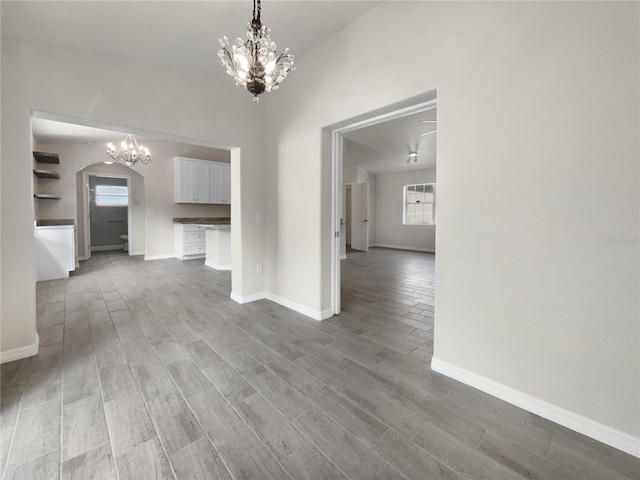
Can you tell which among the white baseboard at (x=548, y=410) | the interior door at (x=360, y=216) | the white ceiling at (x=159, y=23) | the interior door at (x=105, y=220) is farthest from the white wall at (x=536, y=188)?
the interior door at (x=105, y=220)

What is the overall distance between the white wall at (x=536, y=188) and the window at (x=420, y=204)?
24.1ft

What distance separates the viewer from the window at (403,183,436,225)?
8914 mm

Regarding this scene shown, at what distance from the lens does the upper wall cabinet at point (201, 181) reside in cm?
686

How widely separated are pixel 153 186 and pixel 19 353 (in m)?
5.49

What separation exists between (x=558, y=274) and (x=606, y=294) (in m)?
0.21

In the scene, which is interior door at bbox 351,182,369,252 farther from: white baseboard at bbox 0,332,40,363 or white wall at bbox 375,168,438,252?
white baseboard at bbox 0,332,40,363

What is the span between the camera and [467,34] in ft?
5.86

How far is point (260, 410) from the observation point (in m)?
1.60

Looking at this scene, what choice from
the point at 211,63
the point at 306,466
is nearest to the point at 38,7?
the point at 211,63

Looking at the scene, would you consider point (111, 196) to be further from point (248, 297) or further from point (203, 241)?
point (248, 297)

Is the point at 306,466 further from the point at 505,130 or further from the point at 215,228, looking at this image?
the point at 215,228

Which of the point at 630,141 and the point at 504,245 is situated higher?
the point at 630,141

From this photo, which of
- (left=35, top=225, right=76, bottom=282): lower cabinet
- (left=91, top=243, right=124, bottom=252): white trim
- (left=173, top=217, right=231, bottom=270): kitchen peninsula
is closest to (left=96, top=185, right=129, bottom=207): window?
(left=91, top=243, right=124, bottom=252): white trim

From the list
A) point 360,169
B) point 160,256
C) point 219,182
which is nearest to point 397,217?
point 360,169
